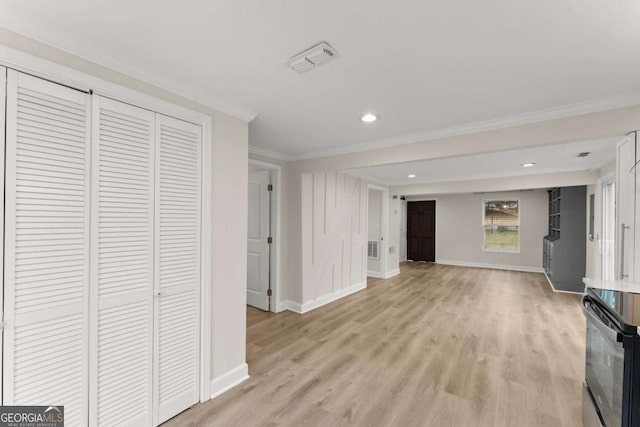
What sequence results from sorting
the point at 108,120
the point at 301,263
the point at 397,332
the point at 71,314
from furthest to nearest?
1. the point at 301,263
2. the point at 397,332
3. the point at 108,120
4. the point at 71,314

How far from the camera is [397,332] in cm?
353

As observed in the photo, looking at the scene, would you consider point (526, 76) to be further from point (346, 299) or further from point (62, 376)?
point (346, 299)

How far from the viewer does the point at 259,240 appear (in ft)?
14.1

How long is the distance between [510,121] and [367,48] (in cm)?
173

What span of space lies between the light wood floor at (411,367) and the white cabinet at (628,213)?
114cm

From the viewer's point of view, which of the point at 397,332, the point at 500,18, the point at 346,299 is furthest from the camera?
the point at 346,299

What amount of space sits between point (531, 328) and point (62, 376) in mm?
4828

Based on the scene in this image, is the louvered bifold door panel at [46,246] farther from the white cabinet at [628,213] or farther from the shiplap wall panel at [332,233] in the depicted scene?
the white cabinet at [628,213]

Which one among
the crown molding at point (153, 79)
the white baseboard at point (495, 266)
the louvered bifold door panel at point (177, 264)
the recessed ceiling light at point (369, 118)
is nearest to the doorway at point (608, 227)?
the white baseboard at point (495, 266)

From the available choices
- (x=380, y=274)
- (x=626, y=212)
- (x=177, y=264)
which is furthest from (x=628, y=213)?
(x=380, y=274)

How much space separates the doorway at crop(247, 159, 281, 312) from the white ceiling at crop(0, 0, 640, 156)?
1885 millimetres

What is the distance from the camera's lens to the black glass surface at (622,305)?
1.22 meters

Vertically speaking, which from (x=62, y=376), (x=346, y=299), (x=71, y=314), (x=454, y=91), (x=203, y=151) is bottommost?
(x=346, y=299)

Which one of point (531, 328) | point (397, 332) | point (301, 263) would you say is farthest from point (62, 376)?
point (531, 328)
